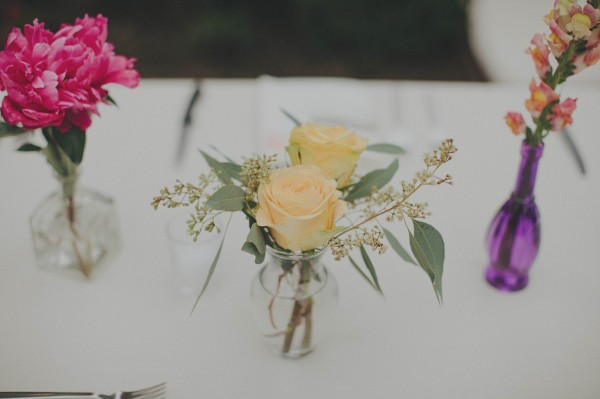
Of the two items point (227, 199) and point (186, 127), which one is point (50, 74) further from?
point (186, 127)

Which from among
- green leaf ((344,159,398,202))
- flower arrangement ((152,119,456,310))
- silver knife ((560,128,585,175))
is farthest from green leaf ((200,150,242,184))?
silver knife ((560,128,585,175))

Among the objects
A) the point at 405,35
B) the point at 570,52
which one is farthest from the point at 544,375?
the point at 405,35

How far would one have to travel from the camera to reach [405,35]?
285cm

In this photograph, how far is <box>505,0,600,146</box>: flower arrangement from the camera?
0.69 meters

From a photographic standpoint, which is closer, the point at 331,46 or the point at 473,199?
the point at 473,199

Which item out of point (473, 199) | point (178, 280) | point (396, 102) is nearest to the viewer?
point (178, 280)

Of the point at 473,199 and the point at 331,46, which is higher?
the point at 331,46

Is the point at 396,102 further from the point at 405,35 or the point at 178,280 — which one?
the point at 405,35

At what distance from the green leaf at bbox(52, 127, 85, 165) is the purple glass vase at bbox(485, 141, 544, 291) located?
0.62m

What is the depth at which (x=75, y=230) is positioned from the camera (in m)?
0.95

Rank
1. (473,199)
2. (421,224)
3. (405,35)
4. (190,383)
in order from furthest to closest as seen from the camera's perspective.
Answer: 1. (405,35)
2. (473,199)
3. (190,383)
4. (421,224)

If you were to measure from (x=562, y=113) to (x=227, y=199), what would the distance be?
442 mm

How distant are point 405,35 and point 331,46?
1.39 ft

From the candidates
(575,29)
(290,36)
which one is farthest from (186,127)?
(290,36)
